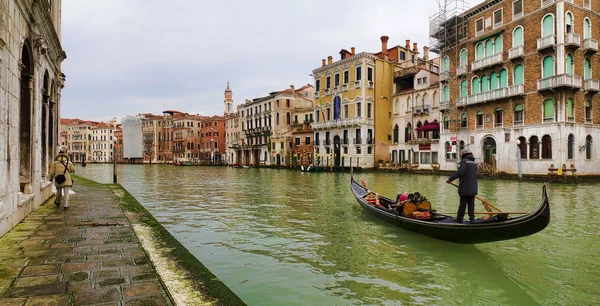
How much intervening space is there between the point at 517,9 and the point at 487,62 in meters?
3.66

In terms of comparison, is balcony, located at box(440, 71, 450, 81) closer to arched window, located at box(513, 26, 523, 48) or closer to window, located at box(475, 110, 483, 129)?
window, located at box(475, 110, 483, 129)

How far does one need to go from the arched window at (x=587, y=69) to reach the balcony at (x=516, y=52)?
3.46 metres

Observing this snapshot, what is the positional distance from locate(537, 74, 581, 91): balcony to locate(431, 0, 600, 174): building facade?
54 mm

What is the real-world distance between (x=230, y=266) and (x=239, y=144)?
58030 mm

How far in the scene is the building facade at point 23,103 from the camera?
517 centimetres

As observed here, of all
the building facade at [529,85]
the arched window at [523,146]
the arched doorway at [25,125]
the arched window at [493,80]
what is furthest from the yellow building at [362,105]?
the arched doorway at [25,125]

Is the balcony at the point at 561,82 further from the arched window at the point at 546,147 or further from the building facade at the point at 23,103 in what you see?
the building facade at the point at 23,103

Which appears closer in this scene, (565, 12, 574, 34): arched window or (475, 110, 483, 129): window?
(565, 12, 574, 34): arched window

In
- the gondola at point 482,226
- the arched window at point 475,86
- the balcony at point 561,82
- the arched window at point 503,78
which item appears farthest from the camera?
the arched window at point 475,86

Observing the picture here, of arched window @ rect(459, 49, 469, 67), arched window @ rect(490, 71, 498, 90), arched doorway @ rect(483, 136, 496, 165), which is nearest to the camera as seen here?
arched window @ rect(490, 71, 498, 90)

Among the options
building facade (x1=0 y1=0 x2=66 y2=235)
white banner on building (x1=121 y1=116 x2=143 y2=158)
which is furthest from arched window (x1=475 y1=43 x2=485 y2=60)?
white banner on building (x1=121 y1=116 x2=143 y2=158)

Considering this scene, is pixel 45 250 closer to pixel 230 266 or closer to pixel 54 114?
pixel 230 266

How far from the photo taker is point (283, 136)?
5022 cm

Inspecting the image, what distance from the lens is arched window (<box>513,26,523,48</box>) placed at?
24.5 metres
